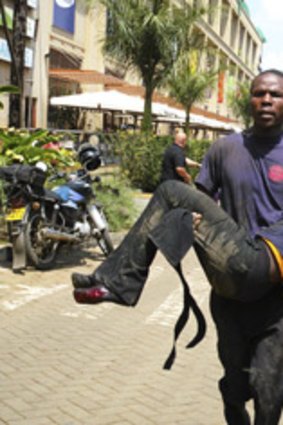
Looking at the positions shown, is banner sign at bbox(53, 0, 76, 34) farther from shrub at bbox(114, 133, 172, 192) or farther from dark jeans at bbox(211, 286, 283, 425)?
dark jeans at bbox(211, 286, 283, 425)

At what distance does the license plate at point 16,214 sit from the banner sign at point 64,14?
26208 mm

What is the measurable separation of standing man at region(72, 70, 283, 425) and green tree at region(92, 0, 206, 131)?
1766 centimetres

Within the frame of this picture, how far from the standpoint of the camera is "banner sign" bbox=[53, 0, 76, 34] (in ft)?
109

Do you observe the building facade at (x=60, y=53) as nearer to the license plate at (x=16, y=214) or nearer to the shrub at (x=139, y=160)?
the shrub at (x=139, y=160)

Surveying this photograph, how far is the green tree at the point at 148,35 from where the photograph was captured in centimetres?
2109

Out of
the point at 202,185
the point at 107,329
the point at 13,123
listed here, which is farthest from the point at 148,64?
the point at 202,185

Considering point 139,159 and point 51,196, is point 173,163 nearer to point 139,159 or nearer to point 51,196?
point 51,196

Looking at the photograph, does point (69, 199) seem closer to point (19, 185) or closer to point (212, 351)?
point (19, 185)

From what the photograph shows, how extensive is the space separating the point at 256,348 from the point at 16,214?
227 inches

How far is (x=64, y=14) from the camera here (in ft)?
112

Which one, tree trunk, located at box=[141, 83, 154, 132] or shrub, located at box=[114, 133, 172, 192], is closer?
shrub, located at box=[114, 133, 172, 192]

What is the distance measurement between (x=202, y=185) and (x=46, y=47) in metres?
29.5

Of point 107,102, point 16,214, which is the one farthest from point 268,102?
point 107,102

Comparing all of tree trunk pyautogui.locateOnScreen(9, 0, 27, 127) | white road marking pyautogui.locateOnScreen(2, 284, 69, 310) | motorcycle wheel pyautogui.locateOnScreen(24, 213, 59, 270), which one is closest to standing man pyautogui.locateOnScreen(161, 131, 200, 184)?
tree trunk pyautogui.locateOnScreen(9, 0, 27, 127)
